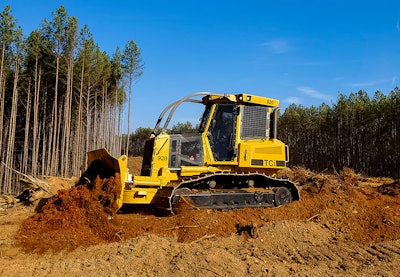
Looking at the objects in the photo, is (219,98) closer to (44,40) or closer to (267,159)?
(267,159)

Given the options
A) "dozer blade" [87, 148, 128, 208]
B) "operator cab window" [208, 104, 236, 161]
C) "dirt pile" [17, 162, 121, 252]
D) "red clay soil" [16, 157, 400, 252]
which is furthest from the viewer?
"operator cab window" [208, 104, 236, 161]

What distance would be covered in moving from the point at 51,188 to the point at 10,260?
5153 mm

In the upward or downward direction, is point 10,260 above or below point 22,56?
below

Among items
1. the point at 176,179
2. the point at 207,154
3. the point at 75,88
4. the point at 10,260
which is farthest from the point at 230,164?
the point at 75,88

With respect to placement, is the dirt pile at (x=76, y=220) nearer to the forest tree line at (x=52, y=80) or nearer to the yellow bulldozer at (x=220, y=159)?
the yellow bulldozer at (x=220, y=159)

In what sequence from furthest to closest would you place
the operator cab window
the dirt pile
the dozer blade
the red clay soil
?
the operator cab window → the dozer blade → the red clay soil → the dirt pile

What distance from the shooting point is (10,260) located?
605 cm

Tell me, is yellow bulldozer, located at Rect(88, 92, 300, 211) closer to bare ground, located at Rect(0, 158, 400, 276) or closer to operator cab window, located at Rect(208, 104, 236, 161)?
operator cab window, located at Rect(208, 104, 236, 161)

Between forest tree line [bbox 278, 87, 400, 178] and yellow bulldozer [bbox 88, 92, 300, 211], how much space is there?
23956 mm

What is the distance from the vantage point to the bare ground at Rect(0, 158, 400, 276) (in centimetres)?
567

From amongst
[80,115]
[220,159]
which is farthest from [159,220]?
[80,115]

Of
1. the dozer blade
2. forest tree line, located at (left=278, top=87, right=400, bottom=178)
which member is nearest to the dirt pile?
the dozer blade

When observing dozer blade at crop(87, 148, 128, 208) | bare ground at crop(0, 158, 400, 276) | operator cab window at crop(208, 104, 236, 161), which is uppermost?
operator cab window at crop(208, 104, 236, 161)

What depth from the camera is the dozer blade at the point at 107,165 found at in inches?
305
